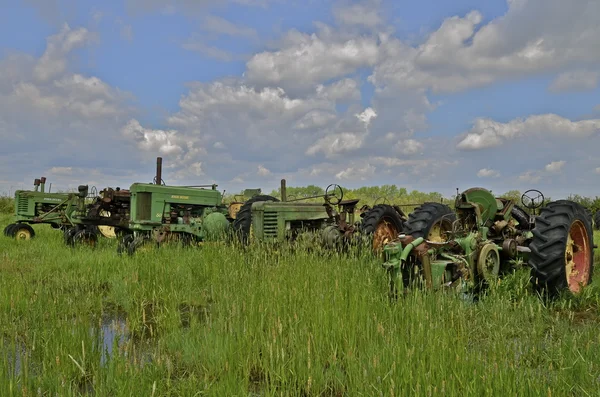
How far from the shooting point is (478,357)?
2.63 m

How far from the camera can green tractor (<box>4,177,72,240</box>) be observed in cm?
1264

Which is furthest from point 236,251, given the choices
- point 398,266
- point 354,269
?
point 398,266

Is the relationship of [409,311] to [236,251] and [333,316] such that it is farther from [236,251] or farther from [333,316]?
[236,251]

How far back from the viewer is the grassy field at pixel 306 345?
256cm

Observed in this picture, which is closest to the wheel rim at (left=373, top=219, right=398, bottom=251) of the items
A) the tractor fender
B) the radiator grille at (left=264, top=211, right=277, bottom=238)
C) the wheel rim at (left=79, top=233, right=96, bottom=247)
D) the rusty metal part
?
the radiator grille at (left=264, top=211, right=277, bottom=238)

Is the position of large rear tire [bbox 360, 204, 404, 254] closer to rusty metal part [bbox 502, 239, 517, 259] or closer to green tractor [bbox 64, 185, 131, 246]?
rusty metal part [bbox 502, 239, 517, 259]

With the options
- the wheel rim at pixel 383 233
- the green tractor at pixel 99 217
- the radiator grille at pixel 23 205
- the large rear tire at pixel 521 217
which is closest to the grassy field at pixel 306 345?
the large rear tire at pixel 521 217

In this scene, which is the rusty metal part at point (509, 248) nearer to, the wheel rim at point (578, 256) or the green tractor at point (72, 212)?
the wheel rim at point (578, 256)

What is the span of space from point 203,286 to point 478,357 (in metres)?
4.11

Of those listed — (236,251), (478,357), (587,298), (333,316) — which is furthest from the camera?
(236,251)

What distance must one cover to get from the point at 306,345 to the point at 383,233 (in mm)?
5382

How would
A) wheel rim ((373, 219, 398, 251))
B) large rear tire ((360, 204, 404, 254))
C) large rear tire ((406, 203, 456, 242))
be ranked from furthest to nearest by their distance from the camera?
1. wheel rim ((373, 219, 398, 251))
2. large rear tire ((360, 204, 404, 254))
3. large rear tire ((406, 203, 456, 242))

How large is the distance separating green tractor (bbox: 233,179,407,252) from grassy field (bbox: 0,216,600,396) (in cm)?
250

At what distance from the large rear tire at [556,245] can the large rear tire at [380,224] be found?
2.90m
